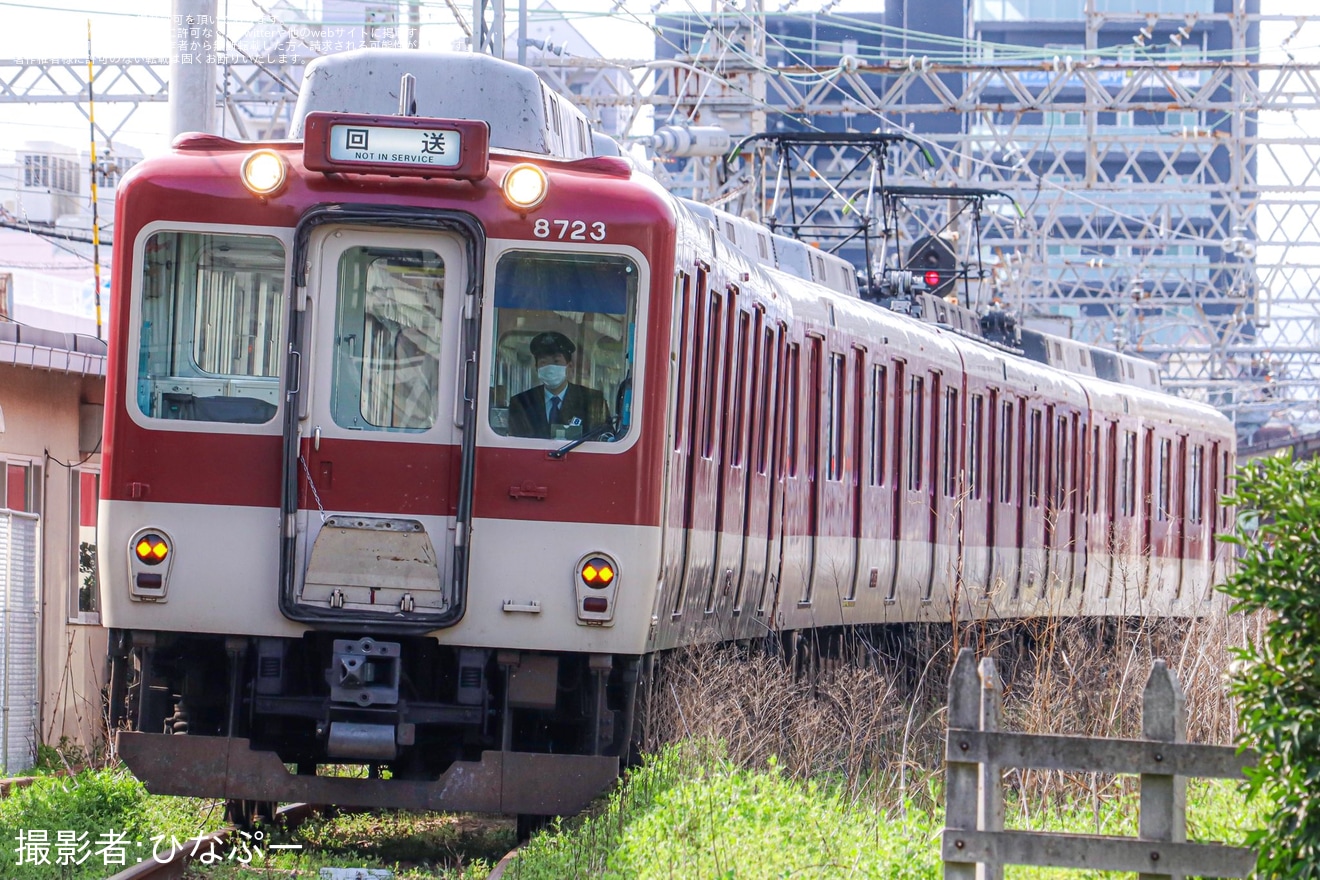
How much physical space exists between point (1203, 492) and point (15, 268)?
102ft

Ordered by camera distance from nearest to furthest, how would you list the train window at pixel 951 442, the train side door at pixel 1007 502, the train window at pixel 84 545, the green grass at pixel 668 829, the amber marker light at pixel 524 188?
the green grass at pixel 668 829
the amber marker light at pixel 524 188
the train window at pixel 84 545
the train window at pixel 951 442
the train side door at pixel 1007 502

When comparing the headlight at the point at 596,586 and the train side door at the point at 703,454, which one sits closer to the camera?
the headlight at the point at 596,586

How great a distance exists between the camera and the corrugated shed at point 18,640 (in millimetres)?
13352

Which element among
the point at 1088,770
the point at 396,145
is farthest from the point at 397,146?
the point at 1088,770

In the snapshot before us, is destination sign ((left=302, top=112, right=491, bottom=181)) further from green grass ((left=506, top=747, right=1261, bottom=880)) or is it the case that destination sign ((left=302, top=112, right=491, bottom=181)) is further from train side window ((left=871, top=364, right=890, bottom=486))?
train side window ((left=871, top=364, right=890, bottom=486))

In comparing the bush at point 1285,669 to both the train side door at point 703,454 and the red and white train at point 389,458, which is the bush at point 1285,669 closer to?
the red and white train at point 389,458

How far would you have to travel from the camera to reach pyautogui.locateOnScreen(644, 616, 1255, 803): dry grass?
10273mm

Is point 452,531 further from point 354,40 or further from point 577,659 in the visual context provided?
point 354,40

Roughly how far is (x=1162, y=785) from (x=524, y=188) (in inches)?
159

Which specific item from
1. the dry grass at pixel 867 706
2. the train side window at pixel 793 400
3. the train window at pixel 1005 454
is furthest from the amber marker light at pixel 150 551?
the train window at pixel 1005 454

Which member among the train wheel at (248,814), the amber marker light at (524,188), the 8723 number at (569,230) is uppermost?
the amber marker light at (524,188)

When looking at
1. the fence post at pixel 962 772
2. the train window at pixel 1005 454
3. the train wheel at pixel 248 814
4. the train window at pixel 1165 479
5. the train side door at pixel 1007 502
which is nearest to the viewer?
the fence post at pixel 962 772

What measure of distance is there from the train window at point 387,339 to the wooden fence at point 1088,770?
10.8 feet

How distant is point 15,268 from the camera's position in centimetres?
4731
